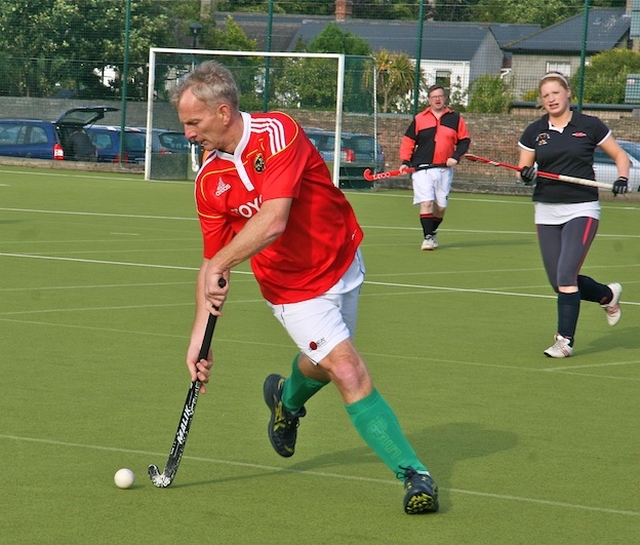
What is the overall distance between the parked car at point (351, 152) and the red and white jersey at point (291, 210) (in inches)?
823

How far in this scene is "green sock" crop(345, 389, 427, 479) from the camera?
5215 mm

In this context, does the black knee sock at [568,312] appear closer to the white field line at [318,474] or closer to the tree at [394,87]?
the white field line at [318,474]

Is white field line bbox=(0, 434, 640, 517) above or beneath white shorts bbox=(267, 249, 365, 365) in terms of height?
beneath

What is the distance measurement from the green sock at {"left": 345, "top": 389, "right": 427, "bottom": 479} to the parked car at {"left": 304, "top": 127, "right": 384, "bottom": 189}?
21161 millimetres

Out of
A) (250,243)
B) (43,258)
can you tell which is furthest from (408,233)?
(250,243)

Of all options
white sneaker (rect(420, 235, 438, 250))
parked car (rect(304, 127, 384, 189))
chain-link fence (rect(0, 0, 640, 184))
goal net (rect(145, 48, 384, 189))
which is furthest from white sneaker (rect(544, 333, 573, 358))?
chain-link fence (rect(0, 0, 640, 184))

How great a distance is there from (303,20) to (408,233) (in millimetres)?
55273

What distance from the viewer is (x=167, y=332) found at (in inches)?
380

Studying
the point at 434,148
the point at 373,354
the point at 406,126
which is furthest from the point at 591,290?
the point at 406,126

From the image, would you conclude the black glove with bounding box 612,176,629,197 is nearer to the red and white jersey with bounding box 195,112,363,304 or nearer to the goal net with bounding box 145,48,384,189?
the red and white jersey with bounding box 195,112,363,304

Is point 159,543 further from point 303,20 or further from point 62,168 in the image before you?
point 303,20

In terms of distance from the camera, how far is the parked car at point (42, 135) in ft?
99.4

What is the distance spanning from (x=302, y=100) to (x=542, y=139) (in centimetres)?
1876

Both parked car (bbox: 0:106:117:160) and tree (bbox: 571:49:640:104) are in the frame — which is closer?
tree (bbox: 571:49:640:104)
